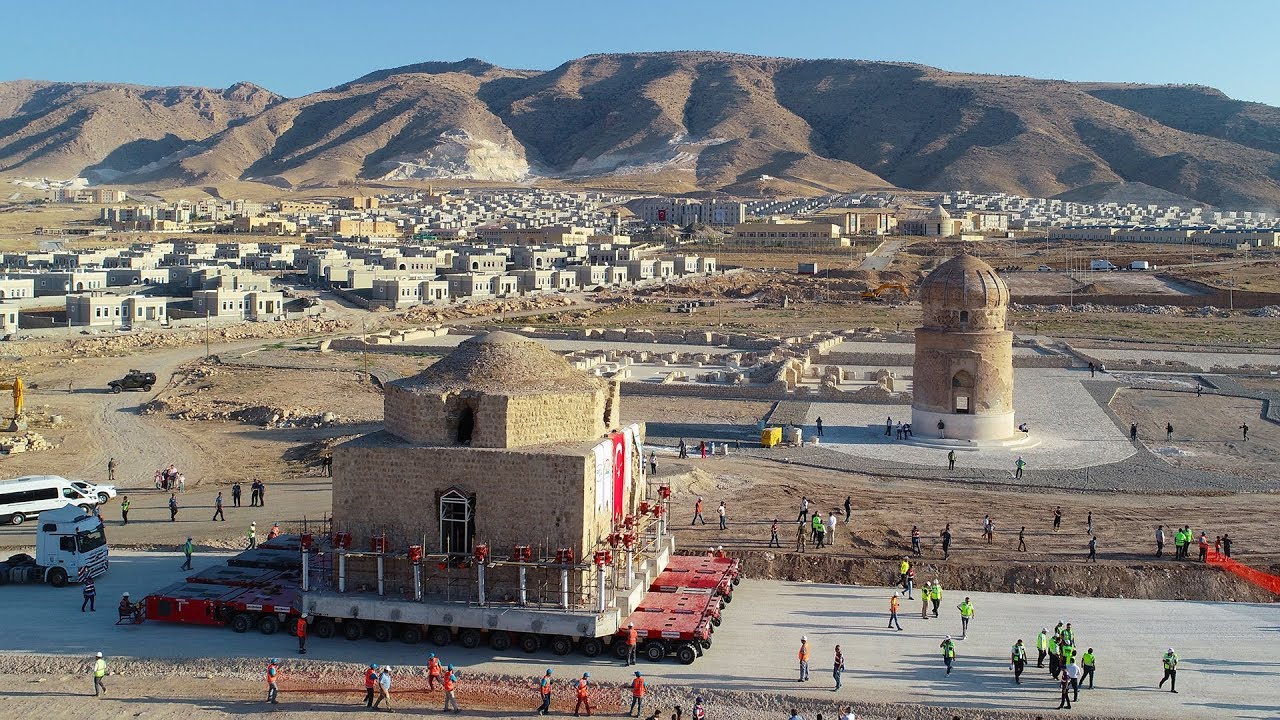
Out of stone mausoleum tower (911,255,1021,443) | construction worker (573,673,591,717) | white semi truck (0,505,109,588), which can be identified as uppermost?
stone mausoleum tower (911,255,1021,443)

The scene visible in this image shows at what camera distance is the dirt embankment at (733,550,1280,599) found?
18391 mm

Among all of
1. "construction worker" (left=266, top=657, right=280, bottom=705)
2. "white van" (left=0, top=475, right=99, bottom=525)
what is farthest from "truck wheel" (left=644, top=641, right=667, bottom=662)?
"white van" (left=0, top=475, right=99, bottom=525)

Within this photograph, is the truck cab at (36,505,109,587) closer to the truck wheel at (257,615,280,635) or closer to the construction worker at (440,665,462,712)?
the truck wheel at (257,615,280,635)

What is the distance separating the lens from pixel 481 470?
15164 millimetres

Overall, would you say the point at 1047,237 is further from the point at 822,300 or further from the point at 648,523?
the point at 648,523

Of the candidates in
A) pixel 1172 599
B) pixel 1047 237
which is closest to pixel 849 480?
pixel 1172 599

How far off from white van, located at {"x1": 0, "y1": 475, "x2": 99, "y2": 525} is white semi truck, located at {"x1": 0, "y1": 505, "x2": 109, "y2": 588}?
316 cm

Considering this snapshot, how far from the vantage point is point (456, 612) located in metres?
14.7

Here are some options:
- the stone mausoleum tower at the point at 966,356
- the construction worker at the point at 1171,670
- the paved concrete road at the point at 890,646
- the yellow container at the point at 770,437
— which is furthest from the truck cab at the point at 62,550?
the stone mausoleum tower at the point at 966,356

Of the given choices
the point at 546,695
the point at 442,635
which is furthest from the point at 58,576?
the point at 546,695

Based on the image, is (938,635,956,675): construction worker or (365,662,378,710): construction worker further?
(938,635,956,675): construction worker

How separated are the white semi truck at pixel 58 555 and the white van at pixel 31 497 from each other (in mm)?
3160

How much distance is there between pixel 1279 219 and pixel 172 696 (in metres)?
154

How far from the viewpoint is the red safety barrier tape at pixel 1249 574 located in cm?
1831
